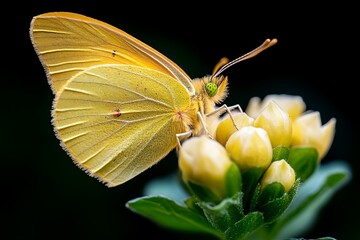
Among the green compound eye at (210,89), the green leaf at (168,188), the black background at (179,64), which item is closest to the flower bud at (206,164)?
the green compound eye at (210,89)

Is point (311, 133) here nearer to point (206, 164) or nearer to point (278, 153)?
point (278, 153)

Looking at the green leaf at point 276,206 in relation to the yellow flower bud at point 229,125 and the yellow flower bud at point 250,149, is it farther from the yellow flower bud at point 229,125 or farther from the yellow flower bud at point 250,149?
the yellow flower bud at point 229,125

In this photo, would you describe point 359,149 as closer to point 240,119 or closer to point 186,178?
point 240,119

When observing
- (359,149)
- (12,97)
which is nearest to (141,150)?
(12,97)

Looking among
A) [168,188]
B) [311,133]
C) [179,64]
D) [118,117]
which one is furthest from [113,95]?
[179,64]

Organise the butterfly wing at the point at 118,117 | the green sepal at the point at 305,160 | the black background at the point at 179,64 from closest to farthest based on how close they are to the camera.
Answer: the green sepal at the point at 305,160 < the butterfly wing at the point at 118,117 < the black background at the point at 179,64
